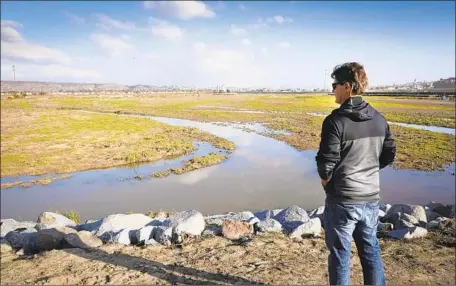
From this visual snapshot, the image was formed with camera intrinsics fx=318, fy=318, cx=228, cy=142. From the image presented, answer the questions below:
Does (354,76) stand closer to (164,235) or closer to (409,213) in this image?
(164,235)

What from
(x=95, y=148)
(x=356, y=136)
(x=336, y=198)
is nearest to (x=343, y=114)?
(x=356, y=136)

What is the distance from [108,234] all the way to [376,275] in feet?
17.0

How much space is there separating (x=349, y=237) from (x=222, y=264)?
2.60 metres

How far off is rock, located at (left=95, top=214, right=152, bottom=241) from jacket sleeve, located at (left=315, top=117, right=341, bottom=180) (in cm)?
479

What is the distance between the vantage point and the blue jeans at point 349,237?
3070 mm

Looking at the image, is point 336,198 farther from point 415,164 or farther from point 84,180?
point 415,164

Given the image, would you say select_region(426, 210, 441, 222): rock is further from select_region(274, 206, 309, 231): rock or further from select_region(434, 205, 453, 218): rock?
select_region(274, 206, 309, 231): rock

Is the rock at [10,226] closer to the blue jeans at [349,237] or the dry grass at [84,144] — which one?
the blue jeans at [349,237]

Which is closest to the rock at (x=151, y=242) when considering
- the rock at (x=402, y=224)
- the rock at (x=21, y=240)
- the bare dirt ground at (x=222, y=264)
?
the bare dirt ground at (x=222, y=264)

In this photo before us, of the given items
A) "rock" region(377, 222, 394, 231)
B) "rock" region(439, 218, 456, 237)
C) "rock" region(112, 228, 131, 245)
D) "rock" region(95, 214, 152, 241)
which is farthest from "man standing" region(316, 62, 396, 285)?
"rock" region(95, 214, 152, 241)

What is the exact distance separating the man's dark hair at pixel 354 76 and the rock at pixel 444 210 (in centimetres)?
735

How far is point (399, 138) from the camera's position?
2594 cm

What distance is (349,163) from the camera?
301 cm

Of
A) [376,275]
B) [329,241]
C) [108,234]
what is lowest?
[108,234]
